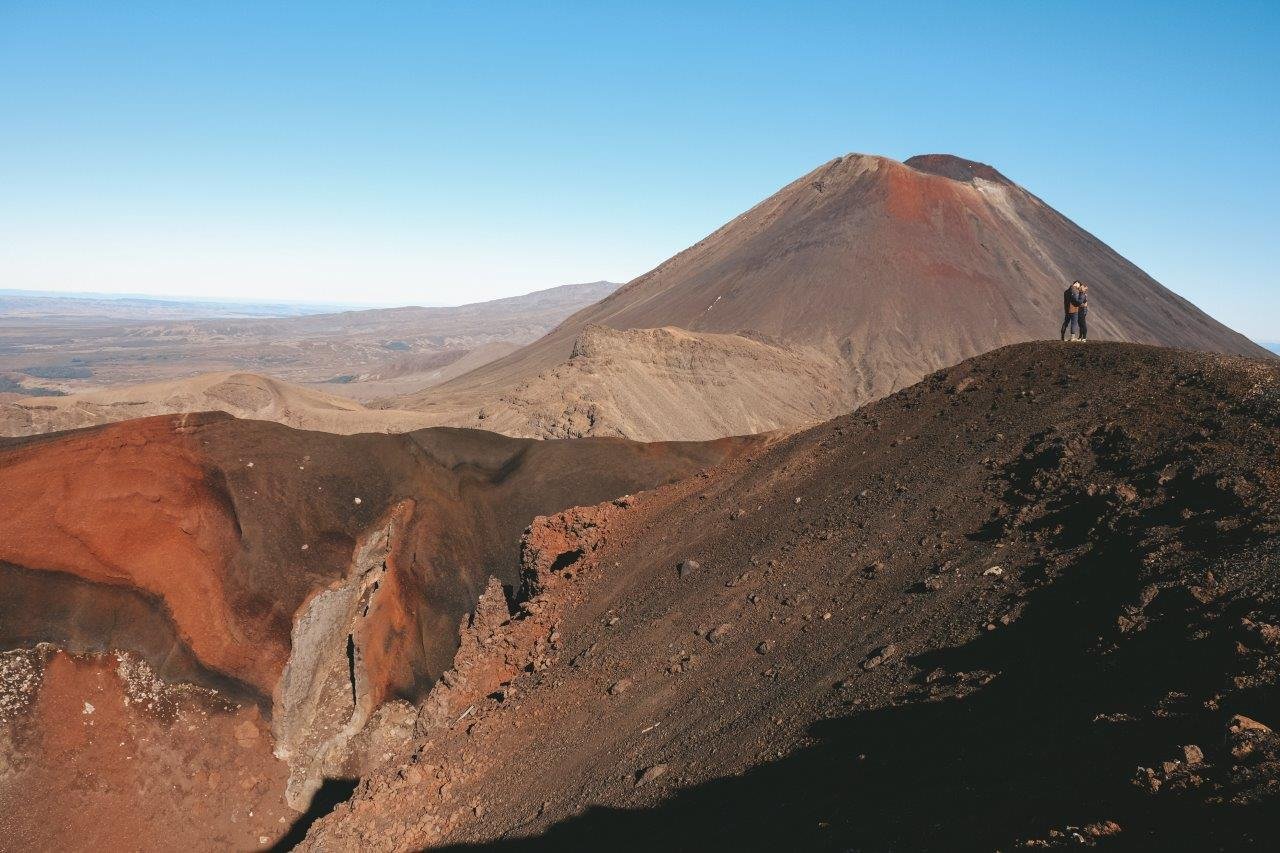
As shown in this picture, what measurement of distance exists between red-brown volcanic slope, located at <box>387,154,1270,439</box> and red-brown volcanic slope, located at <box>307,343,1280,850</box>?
1783 cm

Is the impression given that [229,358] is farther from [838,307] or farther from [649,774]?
[649,774]

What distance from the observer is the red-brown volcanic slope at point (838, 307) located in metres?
32.1

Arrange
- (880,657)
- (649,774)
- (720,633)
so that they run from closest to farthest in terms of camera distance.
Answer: (880,657), (649,774), (720,633)

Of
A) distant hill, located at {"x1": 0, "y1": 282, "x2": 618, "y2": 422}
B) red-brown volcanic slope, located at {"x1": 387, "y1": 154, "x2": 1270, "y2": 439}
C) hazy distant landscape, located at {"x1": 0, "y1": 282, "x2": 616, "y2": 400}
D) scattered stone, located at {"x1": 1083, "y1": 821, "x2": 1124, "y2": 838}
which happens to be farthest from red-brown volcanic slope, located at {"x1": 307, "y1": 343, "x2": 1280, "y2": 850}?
hazy distant landscape, located at {"x1": 0, "y1": 282, "x2": 616, "y2": 400}

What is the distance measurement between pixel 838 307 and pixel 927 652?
4443 cm

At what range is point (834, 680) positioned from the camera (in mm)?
6234

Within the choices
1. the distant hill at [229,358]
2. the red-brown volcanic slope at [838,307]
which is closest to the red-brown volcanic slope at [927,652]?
the red-brown volcanic slope at [838,307]

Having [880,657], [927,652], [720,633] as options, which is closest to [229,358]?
[720,633]

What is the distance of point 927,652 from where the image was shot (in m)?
5.96

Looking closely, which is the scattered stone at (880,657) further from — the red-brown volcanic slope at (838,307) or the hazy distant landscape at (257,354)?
the hazy distant landscape at (257,354)

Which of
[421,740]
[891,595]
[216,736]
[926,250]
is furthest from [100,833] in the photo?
[926,250]

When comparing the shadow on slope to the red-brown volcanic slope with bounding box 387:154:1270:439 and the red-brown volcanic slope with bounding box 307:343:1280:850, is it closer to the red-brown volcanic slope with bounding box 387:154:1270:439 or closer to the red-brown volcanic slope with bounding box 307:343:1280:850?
the red-brown volcanic slope with bounding box 307:343:1280:850

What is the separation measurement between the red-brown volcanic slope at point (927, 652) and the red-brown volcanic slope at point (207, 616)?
4.50 ft

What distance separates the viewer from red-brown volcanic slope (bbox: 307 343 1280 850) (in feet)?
12.7
